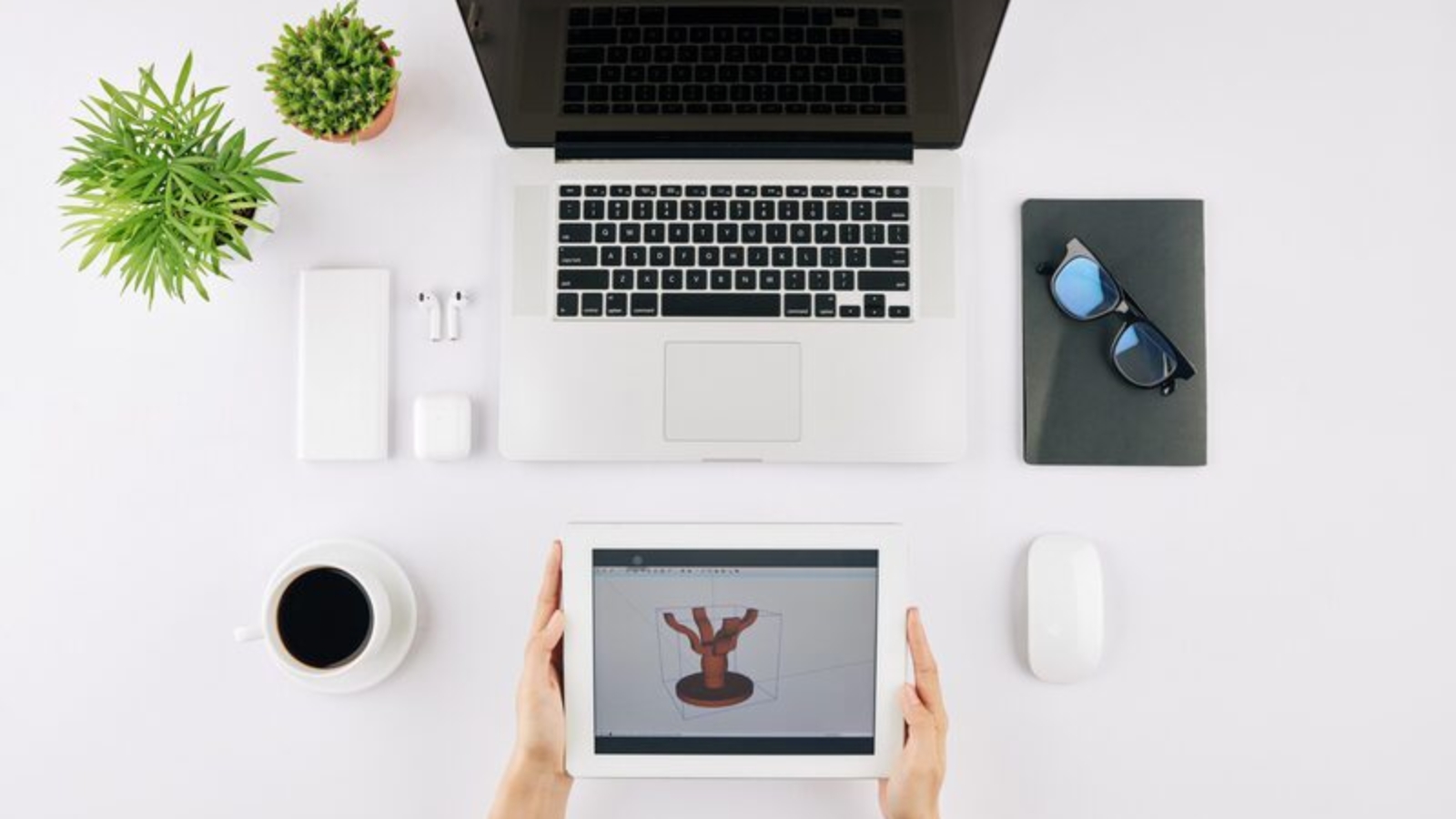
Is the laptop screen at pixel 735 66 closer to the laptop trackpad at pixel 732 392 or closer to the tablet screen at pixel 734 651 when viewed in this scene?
the laptop trackpad at pixel 732 392

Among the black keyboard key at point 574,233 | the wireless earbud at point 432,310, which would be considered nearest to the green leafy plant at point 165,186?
the wireless earbud at point 432,310

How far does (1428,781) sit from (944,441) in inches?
24.3

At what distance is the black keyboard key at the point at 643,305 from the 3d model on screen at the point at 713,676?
0.30m

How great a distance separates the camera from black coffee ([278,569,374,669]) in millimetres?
793

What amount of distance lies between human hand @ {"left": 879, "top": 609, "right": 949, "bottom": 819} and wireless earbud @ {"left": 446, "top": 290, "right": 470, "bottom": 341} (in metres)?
0.54

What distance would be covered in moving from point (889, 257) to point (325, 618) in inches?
25.5

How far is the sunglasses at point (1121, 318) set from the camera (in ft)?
2.78

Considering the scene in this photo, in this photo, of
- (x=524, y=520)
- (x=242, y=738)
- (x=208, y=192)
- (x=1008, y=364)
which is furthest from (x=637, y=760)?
(x=208, y=192)

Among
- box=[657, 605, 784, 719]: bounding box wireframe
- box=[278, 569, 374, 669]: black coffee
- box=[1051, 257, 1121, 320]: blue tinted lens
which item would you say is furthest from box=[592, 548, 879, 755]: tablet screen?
box=[1051, 257, 1121, 320]: blue tinted lens

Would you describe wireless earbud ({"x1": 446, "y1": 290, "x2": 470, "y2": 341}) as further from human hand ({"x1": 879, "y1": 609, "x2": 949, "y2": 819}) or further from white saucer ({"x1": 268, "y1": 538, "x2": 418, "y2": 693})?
human hand ({"x1": 879, "y1": 609, "x2": 949, "y2": 819})

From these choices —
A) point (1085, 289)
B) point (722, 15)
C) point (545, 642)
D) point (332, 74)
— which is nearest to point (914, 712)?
point (545, 642)

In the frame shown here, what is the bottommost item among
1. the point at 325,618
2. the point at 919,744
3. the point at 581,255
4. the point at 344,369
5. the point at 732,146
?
the point at 919,744

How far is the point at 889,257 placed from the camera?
0.85 metres

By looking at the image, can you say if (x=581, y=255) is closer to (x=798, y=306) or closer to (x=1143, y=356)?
(x=798, y=306)
